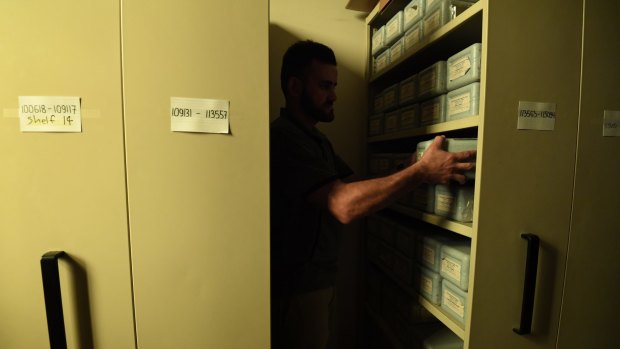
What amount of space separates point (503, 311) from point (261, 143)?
→ 0.84 m

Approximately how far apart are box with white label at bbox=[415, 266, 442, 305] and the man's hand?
368 mm

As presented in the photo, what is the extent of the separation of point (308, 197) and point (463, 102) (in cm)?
59

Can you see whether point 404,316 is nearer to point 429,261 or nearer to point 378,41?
point 429,261

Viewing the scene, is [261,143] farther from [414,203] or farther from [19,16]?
[414,203]

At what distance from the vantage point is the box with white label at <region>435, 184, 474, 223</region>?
2.60 ft

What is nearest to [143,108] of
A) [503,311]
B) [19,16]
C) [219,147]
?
[219,147]

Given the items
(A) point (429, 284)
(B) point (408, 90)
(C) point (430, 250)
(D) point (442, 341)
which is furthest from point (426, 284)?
(B) point (408, 90)

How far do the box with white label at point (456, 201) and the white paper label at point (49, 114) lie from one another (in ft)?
3.46

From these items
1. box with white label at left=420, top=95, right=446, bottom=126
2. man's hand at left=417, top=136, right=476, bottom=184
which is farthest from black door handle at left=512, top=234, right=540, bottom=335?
box with white label at left=420, top=95, right=446, bottom=126

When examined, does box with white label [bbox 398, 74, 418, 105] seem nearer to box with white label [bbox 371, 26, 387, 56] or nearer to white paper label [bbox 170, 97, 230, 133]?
box with white label [bbox 371, 26, 387, 56]

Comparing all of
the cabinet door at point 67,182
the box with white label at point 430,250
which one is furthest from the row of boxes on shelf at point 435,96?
the cabinet door at point 67,182

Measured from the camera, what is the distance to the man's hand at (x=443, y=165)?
76 centimetres

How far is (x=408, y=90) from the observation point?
3.63 ft

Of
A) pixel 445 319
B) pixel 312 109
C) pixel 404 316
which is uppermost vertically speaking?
pixel 312 109
